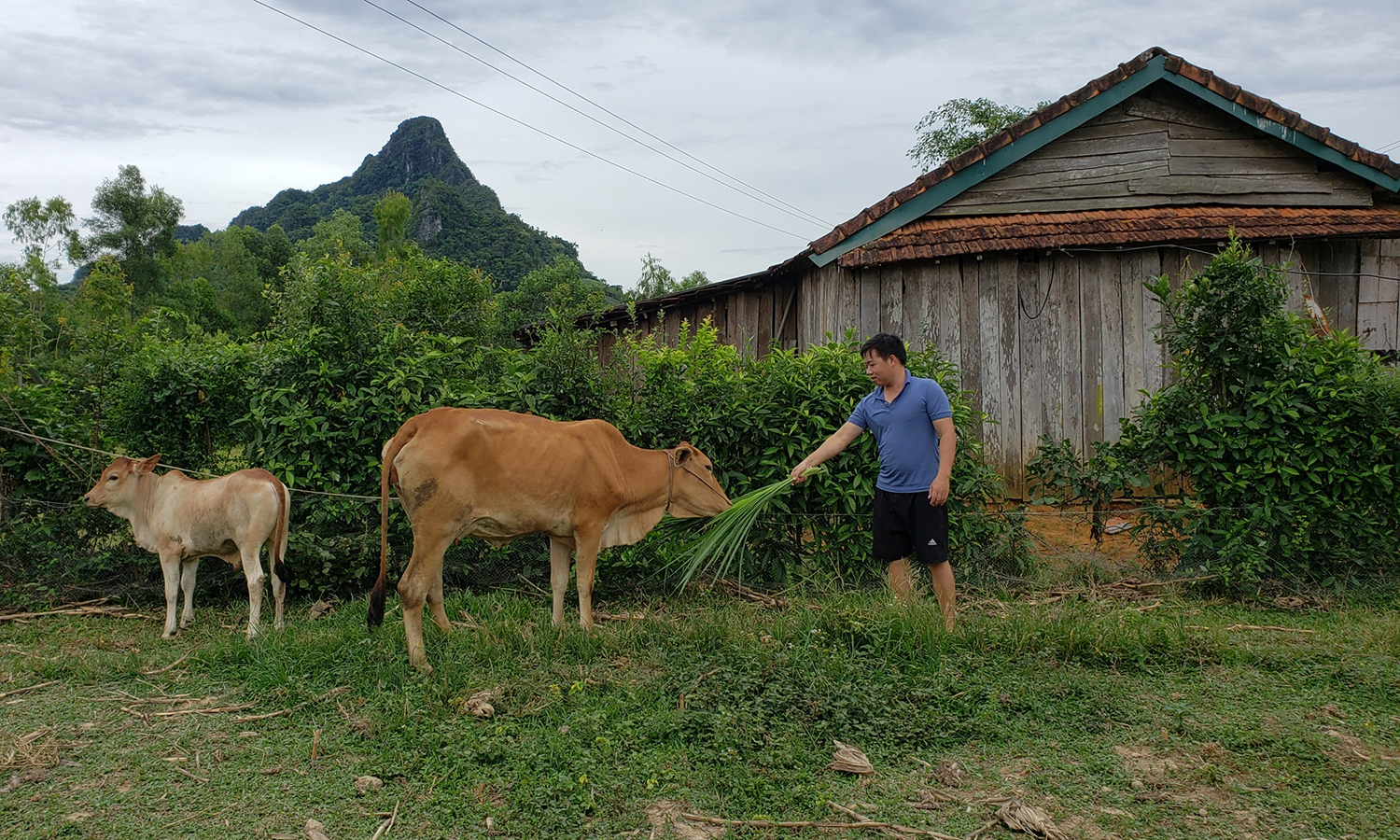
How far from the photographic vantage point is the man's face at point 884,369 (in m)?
6.31

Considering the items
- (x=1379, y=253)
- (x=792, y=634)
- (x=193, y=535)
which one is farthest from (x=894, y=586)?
(x=1379, y=253)

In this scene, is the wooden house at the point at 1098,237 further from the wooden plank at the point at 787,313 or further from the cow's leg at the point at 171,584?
the cow's leg at the point at 171,584

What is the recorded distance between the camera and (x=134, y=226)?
1890 inches

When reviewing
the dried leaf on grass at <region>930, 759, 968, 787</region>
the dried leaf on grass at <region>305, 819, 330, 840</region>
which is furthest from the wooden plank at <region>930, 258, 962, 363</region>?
the dried leaf on grass at <region>305, 819, 330, 840</region>

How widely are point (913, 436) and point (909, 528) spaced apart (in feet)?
2.08

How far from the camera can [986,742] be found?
467 cm

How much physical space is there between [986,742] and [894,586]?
6.09ft

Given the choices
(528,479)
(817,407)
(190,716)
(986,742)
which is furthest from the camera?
(817,407)

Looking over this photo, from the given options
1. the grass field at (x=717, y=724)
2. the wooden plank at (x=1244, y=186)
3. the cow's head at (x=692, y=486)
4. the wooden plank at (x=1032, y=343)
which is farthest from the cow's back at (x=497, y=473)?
the wooden plank at (x=1244, y=186)

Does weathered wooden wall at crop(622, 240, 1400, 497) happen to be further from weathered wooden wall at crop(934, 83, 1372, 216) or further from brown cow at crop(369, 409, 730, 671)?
brown cow at crop(369, 409, 730, 671)

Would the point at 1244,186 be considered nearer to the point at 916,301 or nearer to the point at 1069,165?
the point at 1069,165

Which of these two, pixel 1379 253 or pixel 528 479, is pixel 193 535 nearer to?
pixel 528 479

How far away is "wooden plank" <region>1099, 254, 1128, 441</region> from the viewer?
35.5 feet

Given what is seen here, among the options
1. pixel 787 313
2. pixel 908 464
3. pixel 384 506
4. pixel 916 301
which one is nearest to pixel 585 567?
pixel 384 506
